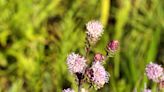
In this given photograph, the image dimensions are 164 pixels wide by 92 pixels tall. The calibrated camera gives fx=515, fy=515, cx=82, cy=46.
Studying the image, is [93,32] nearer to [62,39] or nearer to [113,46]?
[113,46]

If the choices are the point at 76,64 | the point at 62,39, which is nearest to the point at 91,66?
the point at 76,64

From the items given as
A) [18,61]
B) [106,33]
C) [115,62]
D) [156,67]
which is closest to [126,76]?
[115,62]

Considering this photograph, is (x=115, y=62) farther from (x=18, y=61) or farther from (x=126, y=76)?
(x=18, y=61)

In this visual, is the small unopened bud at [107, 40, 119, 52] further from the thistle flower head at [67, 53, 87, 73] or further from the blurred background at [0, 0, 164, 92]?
the blurred background at [0, 0, 164, 92]

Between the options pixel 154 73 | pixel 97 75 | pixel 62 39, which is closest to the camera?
pixel 97 75

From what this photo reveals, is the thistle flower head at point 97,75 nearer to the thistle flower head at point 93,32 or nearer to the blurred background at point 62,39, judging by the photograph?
the thistle flower head at point 93,32

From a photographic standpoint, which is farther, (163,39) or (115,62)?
(163,39)

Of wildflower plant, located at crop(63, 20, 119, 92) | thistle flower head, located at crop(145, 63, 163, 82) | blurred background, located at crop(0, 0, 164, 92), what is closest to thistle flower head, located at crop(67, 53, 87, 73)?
wildflower plant, located at crop(63, 20, 119, 92)
